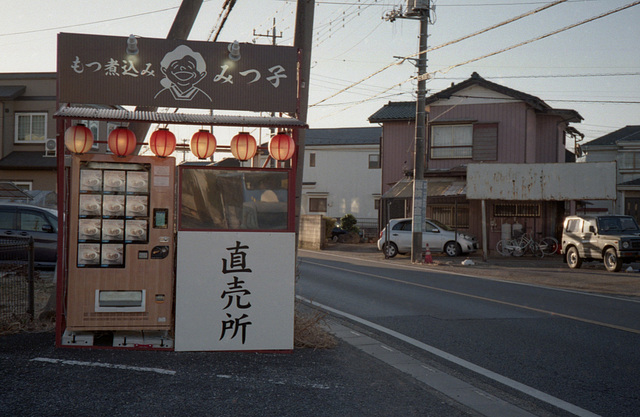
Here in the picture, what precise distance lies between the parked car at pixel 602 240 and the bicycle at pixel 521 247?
153 inches

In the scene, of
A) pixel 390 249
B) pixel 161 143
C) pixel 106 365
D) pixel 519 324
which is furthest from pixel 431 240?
pixel 106 365

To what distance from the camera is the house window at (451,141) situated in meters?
30.3

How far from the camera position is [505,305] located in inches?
481

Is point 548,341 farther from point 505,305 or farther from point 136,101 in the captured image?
point 136,101

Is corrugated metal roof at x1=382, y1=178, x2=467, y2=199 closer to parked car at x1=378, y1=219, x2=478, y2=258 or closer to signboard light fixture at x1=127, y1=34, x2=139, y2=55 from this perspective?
parked car at x1=378, y1=219, x2=478, y2=258

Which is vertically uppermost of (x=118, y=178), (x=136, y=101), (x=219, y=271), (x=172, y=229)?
(x=136, y=101)

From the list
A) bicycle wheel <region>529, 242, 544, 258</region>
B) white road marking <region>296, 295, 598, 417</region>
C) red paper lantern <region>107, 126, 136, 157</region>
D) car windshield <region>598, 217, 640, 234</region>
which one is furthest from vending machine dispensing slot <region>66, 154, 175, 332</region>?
bicycle wheel <region>529, 242, 544, 258</region>

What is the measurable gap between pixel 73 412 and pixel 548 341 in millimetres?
6505

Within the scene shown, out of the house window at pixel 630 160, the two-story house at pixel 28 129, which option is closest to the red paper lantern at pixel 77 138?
the two-story house at pixel 28 129

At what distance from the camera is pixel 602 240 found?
2000cm

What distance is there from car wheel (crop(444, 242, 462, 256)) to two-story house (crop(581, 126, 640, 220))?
16.0m

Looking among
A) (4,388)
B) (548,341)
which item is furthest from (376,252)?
(4,388)

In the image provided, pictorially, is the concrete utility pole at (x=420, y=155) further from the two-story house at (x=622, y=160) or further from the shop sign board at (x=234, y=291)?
the two-story house at (x=622, y=160)

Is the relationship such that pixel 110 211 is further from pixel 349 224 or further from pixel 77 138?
pixel 349 224
